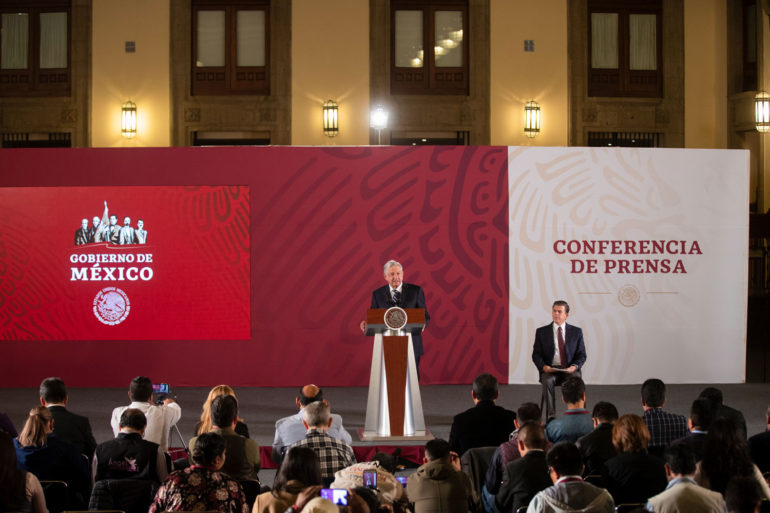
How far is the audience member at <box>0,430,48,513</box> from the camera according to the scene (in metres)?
4.14

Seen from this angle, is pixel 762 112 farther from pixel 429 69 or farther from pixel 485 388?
pixel 485 388

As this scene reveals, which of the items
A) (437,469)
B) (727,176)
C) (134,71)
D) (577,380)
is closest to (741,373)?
(727,176)

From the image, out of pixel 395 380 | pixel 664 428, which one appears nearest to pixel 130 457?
pixel 395 380

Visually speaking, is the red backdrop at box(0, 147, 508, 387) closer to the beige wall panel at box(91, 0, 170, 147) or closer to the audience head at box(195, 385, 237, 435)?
the audience head at box(195, 385, 237, 435)

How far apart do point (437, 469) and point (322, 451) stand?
27.8 inches

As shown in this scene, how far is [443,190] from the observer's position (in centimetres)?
1052

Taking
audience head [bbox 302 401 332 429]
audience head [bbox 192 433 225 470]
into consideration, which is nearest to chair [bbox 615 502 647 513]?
audience head [bbox 302 401 332 429]

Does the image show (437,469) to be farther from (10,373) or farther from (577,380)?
(10,373)

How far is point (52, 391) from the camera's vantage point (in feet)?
18.5

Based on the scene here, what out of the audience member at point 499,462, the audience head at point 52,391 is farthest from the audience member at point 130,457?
the audience member at point 499,462

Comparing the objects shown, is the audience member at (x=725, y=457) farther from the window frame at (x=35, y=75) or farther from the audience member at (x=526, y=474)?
the window frame at (x=35, y=75)

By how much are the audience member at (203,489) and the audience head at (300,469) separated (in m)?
0.25

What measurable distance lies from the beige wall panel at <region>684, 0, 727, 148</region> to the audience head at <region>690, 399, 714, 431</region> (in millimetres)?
11561

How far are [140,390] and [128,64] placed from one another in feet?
35.2
